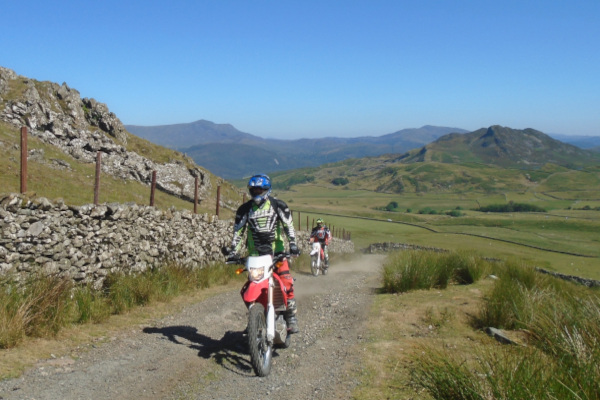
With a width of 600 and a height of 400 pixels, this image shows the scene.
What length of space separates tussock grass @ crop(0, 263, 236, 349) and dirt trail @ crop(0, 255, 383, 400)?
0.75 m

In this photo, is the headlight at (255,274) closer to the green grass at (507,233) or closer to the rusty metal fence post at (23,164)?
the rusty metal fence post at (23,164)

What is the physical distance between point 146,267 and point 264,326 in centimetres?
623

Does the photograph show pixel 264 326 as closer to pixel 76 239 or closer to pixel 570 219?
pixel 76 239

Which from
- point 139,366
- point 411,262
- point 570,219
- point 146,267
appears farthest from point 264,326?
point 570,219

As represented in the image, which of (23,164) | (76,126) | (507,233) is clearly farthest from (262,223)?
(507,233)

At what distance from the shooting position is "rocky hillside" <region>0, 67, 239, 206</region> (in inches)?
859

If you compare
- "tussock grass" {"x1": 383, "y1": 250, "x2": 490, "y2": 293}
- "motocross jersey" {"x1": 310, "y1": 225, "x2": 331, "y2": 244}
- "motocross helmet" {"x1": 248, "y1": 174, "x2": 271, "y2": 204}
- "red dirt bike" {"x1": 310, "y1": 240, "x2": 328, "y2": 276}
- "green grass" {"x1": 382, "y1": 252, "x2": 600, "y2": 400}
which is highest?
"motocross helmet" {"x1": 248, "y1": 174, "x2": 271, "y2": 204}

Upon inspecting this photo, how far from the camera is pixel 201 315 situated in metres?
8.66

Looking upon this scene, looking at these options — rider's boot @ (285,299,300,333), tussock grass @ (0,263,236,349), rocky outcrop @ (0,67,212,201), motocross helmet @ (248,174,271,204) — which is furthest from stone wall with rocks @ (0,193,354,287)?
rocky outcrop @ (0,67,212,201)

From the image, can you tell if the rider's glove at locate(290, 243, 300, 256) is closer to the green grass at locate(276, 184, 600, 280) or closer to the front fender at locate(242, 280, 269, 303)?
the front fender at locate(242, 280, 269, 303)

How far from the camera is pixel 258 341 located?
5.51m

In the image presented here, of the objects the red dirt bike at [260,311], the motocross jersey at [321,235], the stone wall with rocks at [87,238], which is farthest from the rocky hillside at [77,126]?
the red dirt bike at [260,311]

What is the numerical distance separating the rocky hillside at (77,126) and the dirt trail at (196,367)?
16544 mm

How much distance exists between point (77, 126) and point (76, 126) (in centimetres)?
16
